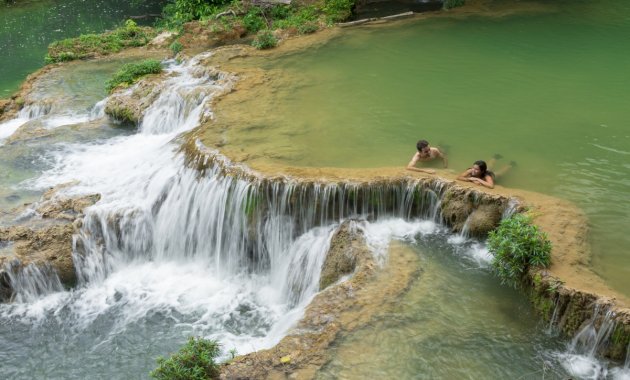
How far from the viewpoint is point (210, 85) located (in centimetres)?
1369

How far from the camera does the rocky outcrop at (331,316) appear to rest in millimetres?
6652

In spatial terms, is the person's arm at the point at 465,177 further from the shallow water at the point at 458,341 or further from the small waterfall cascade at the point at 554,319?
the small waterfall cascade at the point at 554,319

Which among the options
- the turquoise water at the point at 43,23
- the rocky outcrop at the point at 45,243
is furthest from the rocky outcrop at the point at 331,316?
the turquoise water at the point at 43,23

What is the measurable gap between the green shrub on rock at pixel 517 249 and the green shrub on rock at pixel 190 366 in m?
3.83

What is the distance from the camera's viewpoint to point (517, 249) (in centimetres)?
760

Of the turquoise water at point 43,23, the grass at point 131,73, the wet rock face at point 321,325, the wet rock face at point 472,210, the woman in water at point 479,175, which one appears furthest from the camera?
the turquoise water at point 43,23

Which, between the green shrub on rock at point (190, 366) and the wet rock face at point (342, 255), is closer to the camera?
the green shrub on rock at point (190, 366)

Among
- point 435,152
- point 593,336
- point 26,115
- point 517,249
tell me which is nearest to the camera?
point 593,336

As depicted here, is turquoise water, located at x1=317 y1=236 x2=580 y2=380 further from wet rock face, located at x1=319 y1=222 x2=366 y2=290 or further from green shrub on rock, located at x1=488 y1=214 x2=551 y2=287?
wet rock face, located at x1=319 y1=222 x2=366 y2=290

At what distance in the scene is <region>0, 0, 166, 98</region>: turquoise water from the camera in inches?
798

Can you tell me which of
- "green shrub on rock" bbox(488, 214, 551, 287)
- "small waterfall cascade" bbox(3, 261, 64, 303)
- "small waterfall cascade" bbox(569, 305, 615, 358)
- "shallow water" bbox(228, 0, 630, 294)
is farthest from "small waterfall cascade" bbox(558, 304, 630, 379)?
"small waterfall cascade" bbox(3, 261, 64, 303)

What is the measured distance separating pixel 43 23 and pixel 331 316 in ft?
72.7

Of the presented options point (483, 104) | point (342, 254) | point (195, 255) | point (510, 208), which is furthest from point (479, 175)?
point (195, 255)

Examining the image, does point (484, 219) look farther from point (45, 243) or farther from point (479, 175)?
point (45, 243)
